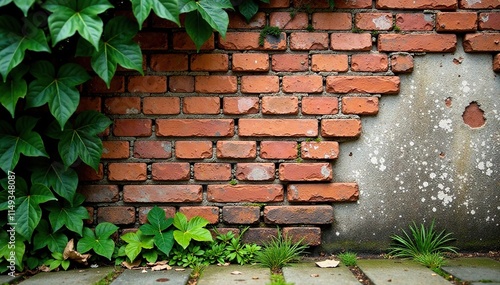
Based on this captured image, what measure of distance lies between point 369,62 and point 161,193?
1318mm

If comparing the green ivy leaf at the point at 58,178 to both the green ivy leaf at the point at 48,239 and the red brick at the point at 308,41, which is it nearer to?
the green ivy leaf at the point at 48,239

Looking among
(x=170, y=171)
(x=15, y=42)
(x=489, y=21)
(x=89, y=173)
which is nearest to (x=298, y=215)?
(x=170, y=171)

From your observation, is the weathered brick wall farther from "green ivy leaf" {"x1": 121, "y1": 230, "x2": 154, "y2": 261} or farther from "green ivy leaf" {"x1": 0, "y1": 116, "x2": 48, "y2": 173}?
"green ivy leaf" {"x1": 0, "y1": 116, "x2": 48, "y2": 173}

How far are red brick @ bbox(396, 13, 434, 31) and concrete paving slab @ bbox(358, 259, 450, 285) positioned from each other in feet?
4.07

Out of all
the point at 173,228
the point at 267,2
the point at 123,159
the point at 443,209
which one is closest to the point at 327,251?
the point at 443,209

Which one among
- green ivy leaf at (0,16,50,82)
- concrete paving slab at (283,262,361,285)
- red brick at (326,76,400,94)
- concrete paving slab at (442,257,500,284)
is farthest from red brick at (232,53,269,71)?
concrete paving slab at (442,257,500,284)

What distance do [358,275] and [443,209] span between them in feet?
2.31

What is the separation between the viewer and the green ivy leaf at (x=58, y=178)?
91.4 inches

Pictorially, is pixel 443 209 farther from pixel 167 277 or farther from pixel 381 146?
pixel 167 277

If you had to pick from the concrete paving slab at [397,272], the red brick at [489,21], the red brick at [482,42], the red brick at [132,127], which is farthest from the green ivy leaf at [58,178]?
the red brick at [489,21]

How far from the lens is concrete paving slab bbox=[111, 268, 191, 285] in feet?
6.81

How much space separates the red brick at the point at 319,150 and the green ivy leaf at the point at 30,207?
1.28m

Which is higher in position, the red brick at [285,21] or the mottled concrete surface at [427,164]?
the red brick at [285,21]

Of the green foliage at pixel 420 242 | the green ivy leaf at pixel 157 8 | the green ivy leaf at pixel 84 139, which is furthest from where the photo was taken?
the green foliage at pixel 420 242
